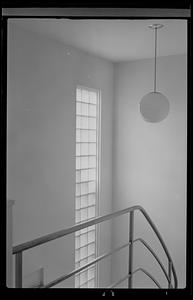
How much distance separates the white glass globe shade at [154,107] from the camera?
1.37 meters

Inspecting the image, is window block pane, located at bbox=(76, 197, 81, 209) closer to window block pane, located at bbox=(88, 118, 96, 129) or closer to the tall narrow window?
the tall narrow window

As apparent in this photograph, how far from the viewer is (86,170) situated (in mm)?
1420

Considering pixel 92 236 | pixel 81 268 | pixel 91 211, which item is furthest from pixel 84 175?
pixel 81 268

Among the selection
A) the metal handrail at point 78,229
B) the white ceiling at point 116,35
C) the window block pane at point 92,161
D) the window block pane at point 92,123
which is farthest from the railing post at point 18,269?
the white ceiling at point 116,35

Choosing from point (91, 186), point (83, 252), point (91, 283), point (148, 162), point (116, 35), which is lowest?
point (91, 283)

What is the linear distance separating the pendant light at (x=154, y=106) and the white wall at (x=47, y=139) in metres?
0.15

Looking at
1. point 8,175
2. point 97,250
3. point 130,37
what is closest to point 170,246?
point 97,250

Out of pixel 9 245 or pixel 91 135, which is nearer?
pixel 9 245

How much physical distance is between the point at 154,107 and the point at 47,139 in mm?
450

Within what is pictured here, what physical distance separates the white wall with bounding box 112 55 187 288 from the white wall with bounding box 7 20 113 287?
0.04 metres

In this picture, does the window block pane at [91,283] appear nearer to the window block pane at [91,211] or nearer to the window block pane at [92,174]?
the window block pane at [91,211]

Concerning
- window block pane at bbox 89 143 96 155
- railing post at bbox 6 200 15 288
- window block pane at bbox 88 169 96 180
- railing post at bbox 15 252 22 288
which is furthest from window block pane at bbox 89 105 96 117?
railing post at bbox 15 252 22 288

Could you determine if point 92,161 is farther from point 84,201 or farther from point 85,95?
point 85,95
